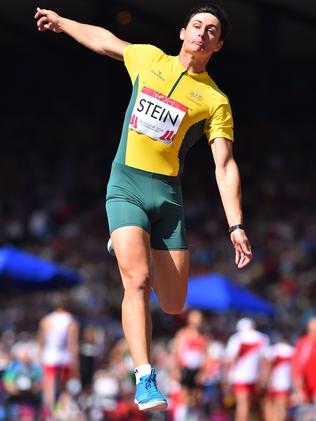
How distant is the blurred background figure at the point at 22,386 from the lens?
15750 mm

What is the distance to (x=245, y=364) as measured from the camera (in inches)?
617

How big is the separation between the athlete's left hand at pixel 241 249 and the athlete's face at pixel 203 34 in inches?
42.4

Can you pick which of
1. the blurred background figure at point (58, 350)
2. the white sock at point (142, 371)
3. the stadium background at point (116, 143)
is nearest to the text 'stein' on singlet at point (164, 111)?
the white sock at point (142, 371)

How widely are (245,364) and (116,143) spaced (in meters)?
16.0

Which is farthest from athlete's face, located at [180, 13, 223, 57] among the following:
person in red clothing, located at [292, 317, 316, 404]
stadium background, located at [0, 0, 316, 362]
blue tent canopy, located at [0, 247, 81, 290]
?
stadium background, located at [0, 0, 316, 362]

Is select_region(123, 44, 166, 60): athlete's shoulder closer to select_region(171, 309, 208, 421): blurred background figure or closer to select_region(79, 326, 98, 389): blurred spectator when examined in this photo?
select_region(171, 309, 208, 421): blurred background figure

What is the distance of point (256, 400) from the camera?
16.5m

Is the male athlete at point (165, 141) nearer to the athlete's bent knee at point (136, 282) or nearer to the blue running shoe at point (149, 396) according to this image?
the athlete's bent knee at point (136, 282)

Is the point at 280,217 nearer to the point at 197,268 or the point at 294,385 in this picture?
the point at 197,268

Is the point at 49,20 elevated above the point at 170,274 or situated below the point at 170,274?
above

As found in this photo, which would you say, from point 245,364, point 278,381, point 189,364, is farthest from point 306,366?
point 189,364

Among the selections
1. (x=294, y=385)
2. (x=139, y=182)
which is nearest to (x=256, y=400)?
(x=294, y=385)

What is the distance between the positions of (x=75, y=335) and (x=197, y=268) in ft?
22.5

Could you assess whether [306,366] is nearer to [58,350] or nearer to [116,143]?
[58,350]
